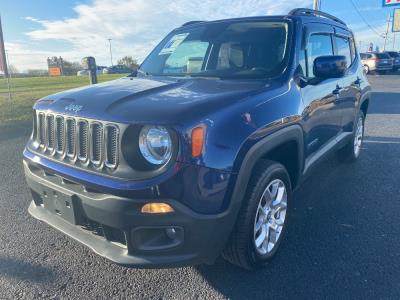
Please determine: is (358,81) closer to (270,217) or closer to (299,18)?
(299,18)

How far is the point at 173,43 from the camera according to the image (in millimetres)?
4043

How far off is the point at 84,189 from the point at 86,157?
210 millimetres

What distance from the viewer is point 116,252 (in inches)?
86.8

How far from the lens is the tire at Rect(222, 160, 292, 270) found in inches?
94.3

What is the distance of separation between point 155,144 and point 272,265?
1438 mm

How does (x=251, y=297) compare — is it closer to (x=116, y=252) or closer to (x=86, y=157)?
(x=116, y=252)

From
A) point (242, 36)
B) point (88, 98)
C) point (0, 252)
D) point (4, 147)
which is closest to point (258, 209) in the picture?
point (88, 98)

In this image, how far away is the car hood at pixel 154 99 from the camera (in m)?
2.10

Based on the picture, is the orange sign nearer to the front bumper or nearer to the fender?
the front bumper

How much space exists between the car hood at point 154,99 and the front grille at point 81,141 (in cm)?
6

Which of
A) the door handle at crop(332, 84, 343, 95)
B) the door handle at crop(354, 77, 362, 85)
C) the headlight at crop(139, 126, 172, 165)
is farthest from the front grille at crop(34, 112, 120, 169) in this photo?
the door handle at crop(354, 77, 362, 85)

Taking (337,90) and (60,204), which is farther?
(337,90)

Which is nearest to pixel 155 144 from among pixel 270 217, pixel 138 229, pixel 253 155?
pixel 138 229

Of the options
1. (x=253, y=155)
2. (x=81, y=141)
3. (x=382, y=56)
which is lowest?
(x=253, y=155)
